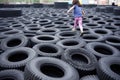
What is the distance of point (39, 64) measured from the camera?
14.3 feet

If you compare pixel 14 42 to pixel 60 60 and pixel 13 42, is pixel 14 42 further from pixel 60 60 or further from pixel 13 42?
pixel 60 60

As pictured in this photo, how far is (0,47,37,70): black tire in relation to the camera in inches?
193

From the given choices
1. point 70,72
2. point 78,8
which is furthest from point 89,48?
point 78,8

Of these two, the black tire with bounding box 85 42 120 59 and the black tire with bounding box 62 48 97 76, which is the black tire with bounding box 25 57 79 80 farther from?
the black tire with bounding box 85 42 120 59

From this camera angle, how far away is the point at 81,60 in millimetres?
5449

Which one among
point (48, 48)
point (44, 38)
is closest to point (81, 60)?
point (48, 48)

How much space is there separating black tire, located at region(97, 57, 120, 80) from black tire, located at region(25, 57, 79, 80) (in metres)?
0.53

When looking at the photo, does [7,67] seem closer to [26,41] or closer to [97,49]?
[26,41]

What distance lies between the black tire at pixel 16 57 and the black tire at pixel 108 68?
1692mm

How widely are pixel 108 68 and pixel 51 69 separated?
1276mm

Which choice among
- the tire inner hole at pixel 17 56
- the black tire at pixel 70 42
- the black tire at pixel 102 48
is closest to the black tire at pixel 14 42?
the tire inner hole at pixel 17 56

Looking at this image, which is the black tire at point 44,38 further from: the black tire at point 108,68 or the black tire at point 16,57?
the black tire at point 108,68

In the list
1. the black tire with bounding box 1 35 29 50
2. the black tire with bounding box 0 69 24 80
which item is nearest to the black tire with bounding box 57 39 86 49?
the black tire with bounding box 1 35 29 50

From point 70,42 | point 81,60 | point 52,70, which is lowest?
point 81,60
